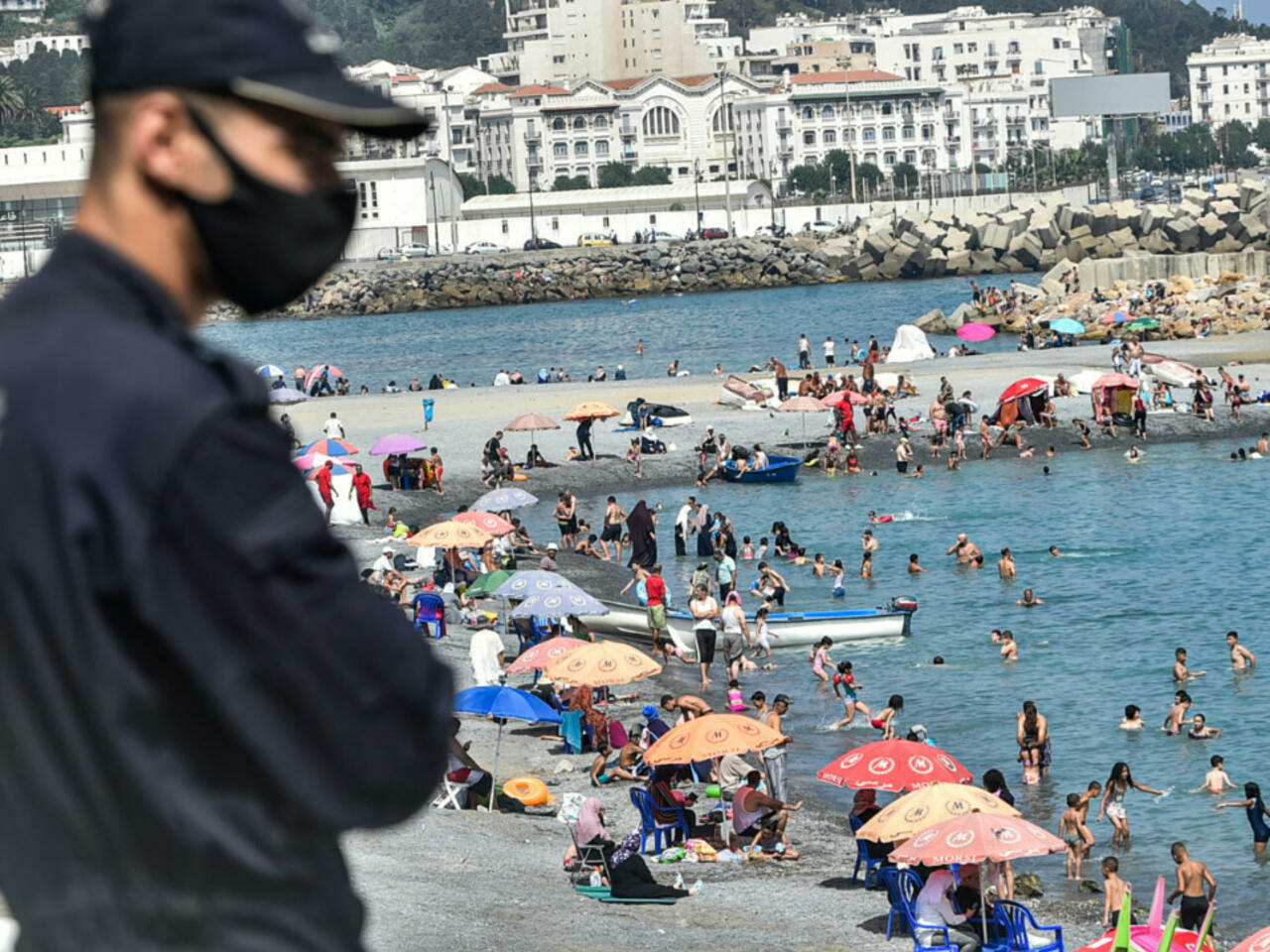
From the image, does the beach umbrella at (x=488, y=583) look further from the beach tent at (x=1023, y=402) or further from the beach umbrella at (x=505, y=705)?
the beach tent at (x=1023, y=402)

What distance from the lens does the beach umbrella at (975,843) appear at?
1361 centimetres

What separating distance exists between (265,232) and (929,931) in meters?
12.7

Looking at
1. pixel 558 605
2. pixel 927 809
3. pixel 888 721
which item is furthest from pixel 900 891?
pixel 558 605

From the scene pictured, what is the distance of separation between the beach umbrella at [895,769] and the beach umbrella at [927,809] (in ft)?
3.04

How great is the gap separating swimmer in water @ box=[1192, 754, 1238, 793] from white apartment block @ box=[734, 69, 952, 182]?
152 meters

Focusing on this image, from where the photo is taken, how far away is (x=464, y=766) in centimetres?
1648

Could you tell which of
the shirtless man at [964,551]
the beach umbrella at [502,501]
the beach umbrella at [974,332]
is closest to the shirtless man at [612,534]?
the beach umbrella at [502,501]

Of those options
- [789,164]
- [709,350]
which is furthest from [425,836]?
[789,164]

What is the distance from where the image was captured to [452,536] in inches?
1037

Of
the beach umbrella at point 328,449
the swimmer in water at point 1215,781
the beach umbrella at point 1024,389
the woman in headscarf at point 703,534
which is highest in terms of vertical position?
the beach umbrella at point 328,449

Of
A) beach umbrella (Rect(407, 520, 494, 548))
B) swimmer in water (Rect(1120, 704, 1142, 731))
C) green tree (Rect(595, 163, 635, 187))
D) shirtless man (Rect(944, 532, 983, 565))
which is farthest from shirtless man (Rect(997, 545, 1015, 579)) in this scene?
green tree (Rect(595, 163, 635, 187))

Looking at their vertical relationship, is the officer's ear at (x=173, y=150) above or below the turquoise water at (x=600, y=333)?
above

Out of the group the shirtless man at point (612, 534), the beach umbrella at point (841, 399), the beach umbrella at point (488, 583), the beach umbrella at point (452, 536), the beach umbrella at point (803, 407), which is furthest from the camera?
the beach umbrella at point (803, 407)

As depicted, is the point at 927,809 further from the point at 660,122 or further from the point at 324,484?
the point at 660,122
